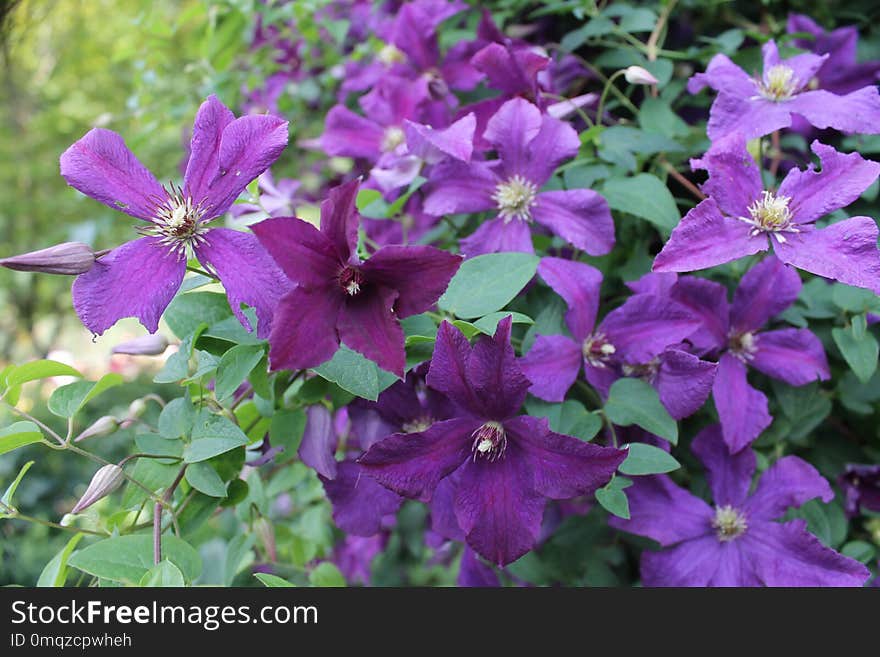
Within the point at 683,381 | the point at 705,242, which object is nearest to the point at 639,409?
the point at 683,381

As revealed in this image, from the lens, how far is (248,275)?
550mm

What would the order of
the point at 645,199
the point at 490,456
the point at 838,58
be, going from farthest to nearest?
the point at 838,58 < the point at 645,199 < the point at 490,456

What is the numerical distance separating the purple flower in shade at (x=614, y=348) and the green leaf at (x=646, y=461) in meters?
0.05

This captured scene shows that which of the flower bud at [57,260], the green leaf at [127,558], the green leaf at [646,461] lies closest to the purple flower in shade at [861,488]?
the green leaf at [646,461]

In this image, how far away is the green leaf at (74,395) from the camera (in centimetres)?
62

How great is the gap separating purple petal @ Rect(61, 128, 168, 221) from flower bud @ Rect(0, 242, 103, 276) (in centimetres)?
5

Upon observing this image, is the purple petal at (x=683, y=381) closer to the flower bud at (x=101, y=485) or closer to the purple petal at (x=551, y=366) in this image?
the purple petal at (x=551, y=366)

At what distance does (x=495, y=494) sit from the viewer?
60 centimetres

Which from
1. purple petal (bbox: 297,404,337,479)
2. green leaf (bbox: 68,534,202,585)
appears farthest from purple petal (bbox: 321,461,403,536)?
green leaf (bbox: 68,534,202,585)

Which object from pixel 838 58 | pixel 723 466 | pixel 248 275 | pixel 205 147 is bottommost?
pixel 723 466

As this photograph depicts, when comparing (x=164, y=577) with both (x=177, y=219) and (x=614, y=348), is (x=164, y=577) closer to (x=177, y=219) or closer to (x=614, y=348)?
(x=177, y=219)

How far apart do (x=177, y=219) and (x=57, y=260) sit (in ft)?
0.29

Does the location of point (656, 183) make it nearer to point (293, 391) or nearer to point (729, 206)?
point (729, 206)
